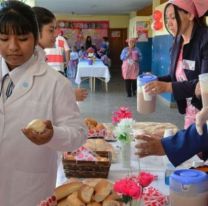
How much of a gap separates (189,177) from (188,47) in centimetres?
119

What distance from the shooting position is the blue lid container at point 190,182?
1.09 m

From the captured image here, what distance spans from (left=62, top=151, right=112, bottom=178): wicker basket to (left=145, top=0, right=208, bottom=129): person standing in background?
0.52 meters

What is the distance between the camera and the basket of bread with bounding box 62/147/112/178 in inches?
66.1

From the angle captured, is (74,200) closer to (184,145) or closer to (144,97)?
(184,145)

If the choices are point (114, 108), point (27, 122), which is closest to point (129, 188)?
point (27, 122)

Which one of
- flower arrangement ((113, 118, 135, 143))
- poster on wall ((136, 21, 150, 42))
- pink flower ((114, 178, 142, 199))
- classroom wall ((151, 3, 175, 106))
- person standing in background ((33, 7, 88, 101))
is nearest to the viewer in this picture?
pink flower ((114, 178, 142, 199))

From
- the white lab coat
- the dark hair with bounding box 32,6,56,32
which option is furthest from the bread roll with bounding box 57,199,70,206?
the dark hair with bounding box 32,6,56,32

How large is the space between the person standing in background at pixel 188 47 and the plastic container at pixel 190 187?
90 cm

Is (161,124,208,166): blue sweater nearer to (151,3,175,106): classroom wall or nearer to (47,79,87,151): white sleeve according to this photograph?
(47,79,87,151): white sleeve

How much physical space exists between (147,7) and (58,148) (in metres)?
14.9

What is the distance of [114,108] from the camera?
7258 mm

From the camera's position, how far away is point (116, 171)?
1835 millimetres

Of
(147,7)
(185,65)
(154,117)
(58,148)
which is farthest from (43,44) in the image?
(147,7)

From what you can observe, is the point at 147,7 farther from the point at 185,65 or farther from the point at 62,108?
the point at 62,108
